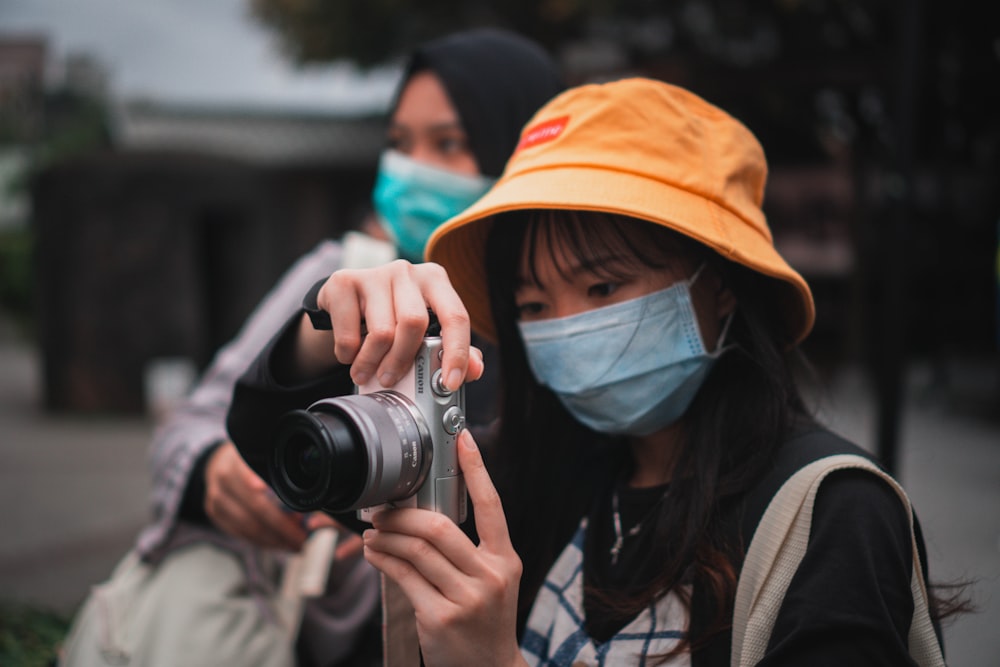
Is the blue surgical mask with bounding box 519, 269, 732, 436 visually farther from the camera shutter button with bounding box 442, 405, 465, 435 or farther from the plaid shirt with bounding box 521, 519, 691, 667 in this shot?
the camera shutter button with bounding box 442, 405, 465, 435

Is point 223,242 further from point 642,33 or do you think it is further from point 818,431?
point 818,431

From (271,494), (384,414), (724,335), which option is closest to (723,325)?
(724,335)

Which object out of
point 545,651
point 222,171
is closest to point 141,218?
point 222,171

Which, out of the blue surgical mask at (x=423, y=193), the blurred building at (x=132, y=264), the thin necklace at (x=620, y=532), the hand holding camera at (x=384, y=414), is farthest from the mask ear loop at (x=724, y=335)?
the blurred building at (x=132, y=264)

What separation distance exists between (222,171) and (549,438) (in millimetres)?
7783

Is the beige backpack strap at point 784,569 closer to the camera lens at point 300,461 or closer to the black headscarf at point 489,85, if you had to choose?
the camera lens at point 300,461

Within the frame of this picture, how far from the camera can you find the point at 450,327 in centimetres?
124

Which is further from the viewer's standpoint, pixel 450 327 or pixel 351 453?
pixel 450 327

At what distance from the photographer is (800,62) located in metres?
8.80

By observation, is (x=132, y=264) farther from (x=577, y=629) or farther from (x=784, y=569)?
(x=784, y=569)

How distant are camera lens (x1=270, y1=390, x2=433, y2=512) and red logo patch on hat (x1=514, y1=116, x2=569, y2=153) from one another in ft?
2.24

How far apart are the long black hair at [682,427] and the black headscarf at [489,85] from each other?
63cm

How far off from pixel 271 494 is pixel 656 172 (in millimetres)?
944

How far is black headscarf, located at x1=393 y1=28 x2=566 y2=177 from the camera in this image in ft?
7.62
